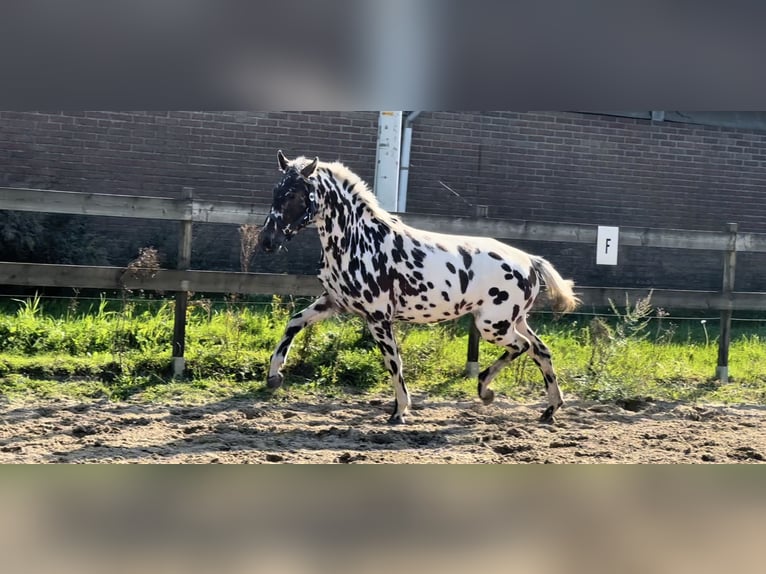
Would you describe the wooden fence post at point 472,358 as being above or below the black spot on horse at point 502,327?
below

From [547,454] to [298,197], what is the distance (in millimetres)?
2453

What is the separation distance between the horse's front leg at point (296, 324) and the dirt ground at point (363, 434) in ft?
0.79

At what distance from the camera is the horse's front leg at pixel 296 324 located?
18.7 ft

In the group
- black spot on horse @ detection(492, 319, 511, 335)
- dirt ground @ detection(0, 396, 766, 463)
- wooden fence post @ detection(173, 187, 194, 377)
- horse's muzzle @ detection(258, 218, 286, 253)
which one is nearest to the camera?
dirt ground @ detection(0, 396, 766, 463)

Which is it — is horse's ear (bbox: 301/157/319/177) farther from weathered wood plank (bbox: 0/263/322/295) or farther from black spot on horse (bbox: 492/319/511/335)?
black spot on horse (bbox: 492/319/511/335)

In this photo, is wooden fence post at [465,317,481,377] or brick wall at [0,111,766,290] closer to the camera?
wooden fence post at [465,317,481,377]

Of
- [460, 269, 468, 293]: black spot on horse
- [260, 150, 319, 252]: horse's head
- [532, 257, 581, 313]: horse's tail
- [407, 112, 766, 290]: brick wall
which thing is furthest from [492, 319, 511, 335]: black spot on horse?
[407, 112, 766, 290]: brick wall

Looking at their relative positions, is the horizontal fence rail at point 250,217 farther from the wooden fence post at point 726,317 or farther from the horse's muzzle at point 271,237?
the horse's muzzle at point 271,237

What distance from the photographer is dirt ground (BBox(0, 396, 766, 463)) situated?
4301 mm

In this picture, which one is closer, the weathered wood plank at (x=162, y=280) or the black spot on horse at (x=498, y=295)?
the black spot on horse at (x=498, y=295)

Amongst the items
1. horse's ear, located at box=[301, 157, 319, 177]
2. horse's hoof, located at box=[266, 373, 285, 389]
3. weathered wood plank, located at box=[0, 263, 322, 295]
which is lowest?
horse's hoof, located at box=[266, 373, 285, 389]

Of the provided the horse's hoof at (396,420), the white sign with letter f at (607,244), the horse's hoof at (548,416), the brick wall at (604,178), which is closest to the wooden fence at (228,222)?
the white sign with letter f at (607,244)

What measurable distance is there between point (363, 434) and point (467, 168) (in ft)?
22.4

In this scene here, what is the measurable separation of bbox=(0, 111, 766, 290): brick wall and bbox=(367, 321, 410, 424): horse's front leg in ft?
15.5
